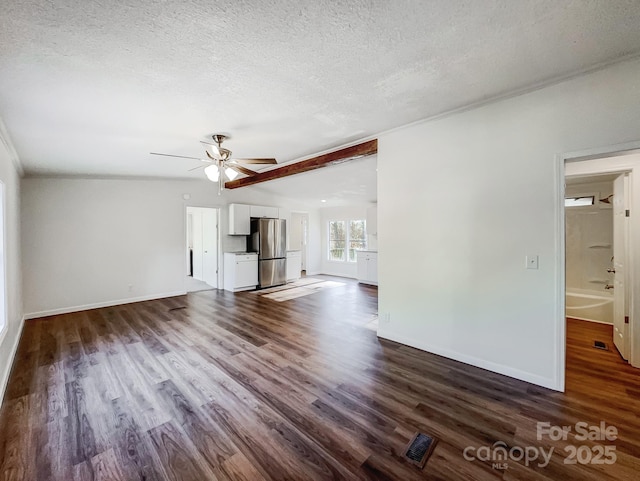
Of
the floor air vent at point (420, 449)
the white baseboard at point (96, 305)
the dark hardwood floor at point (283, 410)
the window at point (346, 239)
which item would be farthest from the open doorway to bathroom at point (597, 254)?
the white baseboard at point (96, 305)

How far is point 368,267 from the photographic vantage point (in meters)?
7.45

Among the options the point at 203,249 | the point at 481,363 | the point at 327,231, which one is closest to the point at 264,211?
the point at 203,249

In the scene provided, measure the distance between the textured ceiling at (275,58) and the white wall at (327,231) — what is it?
18.5 feet

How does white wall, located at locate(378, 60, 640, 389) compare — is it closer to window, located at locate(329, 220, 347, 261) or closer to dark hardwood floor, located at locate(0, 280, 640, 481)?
dark hardwood floor, located at locate(0, 280, 640, 481)

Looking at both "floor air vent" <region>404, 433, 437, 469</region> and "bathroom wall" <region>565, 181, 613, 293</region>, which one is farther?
"bathroom wall" <region>565, 181, 613, 293</region>

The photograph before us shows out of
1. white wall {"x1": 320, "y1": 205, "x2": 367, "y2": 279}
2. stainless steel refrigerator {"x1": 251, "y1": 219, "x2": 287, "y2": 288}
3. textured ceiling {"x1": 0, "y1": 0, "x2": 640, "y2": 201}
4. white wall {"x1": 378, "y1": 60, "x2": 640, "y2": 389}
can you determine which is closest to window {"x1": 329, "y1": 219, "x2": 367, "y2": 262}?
white wall {"x1": 320, "y1": 205, "x2": 367, "y2": 279}

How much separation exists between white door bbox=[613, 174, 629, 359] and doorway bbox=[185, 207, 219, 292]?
704 cm

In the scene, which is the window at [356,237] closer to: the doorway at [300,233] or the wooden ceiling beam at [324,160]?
the doorway at [300,233]

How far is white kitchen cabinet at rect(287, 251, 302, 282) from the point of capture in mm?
7688

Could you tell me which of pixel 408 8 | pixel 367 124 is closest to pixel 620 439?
pixel 408 8

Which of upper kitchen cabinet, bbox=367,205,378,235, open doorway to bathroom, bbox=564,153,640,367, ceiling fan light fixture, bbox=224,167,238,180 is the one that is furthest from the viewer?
upper kitchen cabinet, bbox=367,205,378,235

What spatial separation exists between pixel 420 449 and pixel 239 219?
19.7ft

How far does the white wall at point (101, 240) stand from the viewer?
462 cm

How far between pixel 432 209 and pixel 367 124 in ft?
4.00
